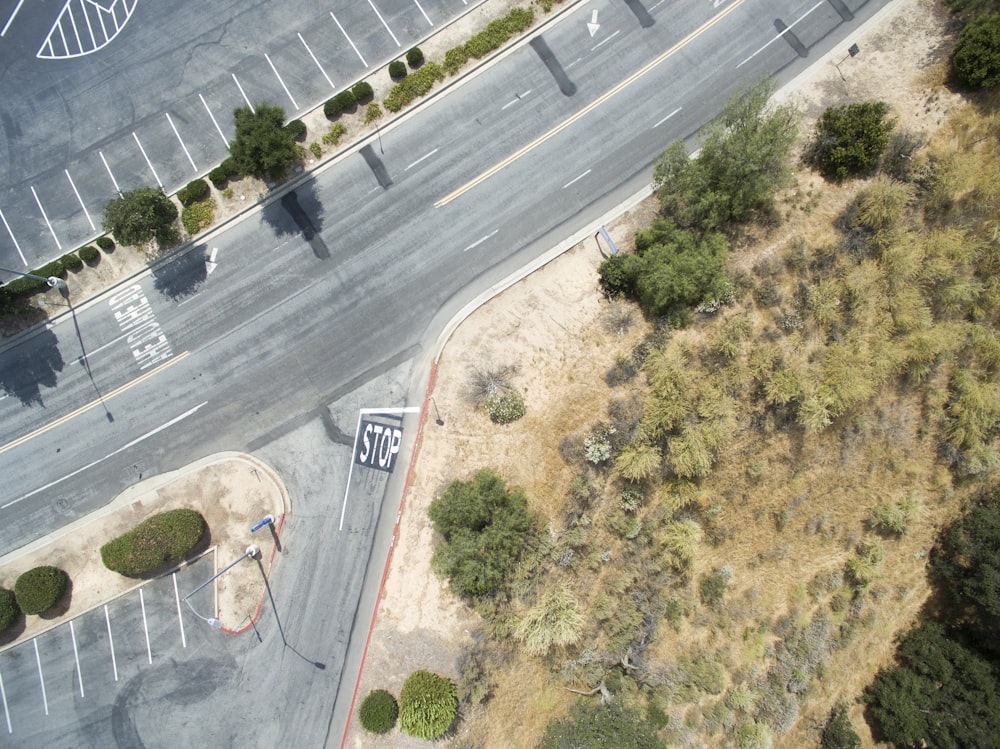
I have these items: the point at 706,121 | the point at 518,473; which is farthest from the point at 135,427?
the point at 706,121

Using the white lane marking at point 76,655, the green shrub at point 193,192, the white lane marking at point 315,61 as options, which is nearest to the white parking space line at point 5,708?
the white lane marking at point 76,655

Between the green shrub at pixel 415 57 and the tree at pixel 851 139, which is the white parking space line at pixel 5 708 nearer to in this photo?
the green shrub at pixel 415 57

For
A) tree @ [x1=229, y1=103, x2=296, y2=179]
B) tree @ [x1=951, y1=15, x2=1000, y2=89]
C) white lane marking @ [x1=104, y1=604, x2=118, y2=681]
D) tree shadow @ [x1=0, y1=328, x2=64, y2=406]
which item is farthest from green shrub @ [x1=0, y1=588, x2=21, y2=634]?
tree @ [x1=951, y1=15, x2=1000, y2=89]

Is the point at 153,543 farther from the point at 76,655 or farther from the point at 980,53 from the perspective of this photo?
the point at 980,53

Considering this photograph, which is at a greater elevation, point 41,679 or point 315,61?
point 315,61

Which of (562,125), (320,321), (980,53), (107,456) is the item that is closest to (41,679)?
(107,456)

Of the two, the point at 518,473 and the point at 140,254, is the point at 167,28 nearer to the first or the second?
the point at 140,254
